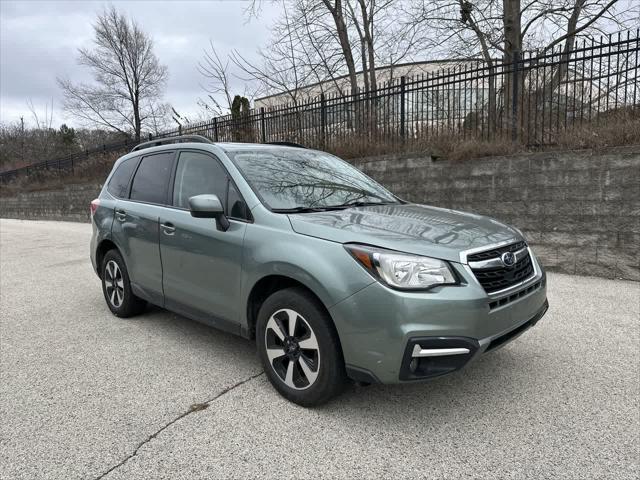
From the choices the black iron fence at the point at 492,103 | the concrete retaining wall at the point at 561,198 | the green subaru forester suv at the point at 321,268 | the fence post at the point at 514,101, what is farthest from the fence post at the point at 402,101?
the green subaru forester suv at the point at 321,268

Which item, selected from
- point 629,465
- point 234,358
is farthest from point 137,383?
point 629,465

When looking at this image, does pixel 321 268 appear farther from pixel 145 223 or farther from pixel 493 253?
pixel 145 223

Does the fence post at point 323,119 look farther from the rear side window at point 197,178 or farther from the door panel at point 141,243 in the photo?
the rear side window at point 197,178

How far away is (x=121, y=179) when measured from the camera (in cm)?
481

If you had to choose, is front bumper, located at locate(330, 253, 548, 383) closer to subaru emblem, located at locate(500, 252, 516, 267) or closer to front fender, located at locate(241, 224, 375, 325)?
front fender, located at locate(241, 224, 375, 325)

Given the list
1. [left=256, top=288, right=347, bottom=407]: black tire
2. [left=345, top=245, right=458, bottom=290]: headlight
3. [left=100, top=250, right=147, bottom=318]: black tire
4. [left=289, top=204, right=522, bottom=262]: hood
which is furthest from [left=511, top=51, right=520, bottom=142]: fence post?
[left=100, top=250, right=147, bottom=318]: black tire

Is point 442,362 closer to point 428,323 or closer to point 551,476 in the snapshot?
point 428,323

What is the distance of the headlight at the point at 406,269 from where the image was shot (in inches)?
94.9

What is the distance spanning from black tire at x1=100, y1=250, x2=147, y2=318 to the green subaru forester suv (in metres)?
0.33

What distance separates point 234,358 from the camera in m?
3.64

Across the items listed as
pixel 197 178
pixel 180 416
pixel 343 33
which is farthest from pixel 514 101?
pixel 343 33

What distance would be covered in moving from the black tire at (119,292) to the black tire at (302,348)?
2131 millimetres

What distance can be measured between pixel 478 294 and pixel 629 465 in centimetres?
113

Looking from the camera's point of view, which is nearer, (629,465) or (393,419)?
(629,465)
